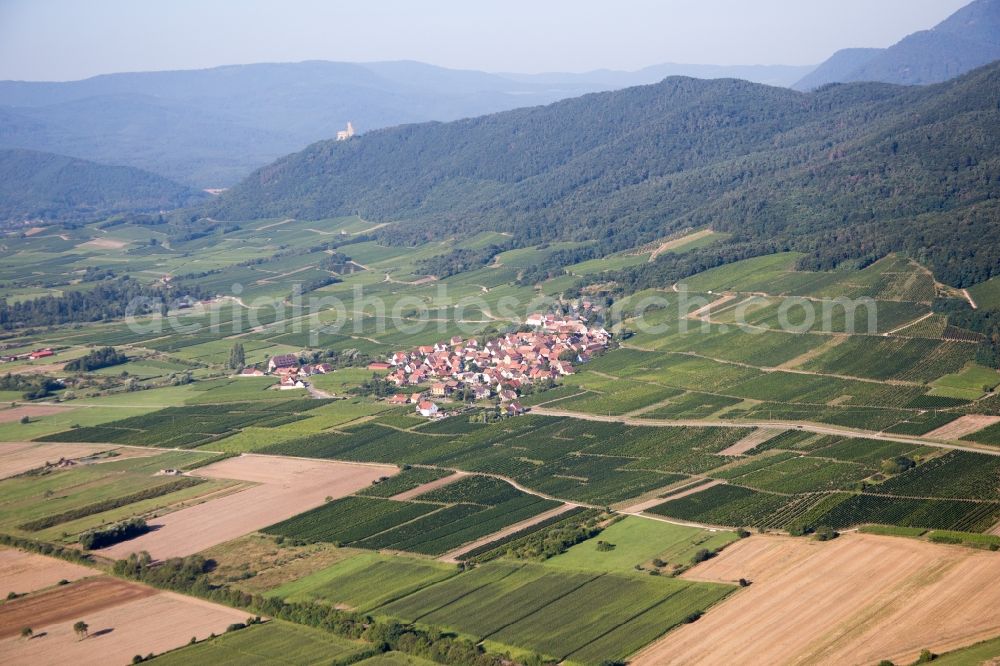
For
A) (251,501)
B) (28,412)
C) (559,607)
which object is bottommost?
(559,607)

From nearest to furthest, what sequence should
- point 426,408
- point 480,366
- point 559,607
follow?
1. point 559,607
2. point 426,408
3. point 480,366

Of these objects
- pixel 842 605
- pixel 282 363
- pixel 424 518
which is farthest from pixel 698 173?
pixel 842 605

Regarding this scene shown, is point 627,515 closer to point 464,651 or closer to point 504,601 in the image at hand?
point 504,601

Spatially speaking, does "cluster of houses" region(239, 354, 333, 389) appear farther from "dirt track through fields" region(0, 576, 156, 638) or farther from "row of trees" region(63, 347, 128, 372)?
"dirt track through fields" region(0, 576, 156, 638)

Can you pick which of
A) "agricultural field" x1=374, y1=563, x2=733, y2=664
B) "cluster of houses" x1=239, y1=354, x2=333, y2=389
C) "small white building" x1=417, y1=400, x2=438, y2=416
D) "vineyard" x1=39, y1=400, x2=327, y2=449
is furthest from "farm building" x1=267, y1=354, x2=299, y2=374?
"agricultural field" x1=374, y1=563, x2=733, y2=664

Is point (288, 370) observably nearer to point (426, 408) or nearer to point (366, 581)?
point (426, 408)

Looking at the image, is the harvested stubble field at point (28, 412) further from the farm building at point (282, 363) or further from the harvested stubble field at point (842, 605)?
the harvested stubble field at point (842, 605)
